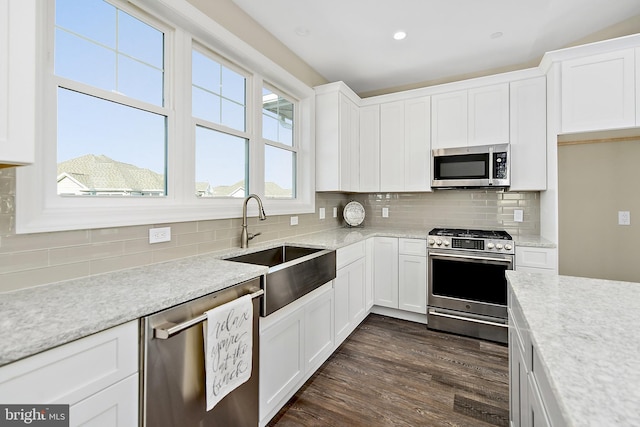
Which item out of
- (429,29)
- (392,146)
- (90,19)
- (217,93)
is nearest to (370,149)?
(392,146)

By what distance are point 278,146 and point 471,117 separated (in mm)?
2084

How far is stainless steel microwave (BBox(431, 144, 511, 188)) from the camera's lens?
293cm

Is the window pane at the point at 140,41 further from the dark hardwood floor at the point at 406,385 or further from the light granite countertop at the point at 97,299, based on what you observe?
the dark hardwood floor at the point at 406,385

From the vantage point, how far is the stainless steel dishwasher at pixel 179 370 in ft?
3.40

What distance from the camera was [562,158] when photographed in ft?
9.33

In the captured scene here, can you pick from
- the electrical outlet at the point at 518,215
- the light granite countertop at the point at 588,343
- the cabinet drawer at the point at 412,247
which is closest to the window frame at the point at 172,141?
the cabinet drawer at the point at 412,247

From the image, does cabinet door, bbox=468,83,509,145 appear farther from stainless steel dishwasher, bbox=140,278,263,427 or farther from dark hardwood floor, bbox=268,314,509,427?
stainless steel dishwasher, bbox=140,278,263,427

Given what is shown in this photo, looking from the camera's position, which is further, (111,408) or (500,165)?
(500,165)

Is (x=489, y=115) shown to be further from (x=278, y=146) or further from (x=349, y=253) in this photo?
(x=278, y=146)

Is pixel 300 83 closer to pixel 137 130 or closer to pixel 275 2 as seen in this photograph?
pixel 275 2

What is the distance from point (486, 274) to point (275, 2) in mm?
2940

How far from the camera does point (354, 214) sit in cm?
376

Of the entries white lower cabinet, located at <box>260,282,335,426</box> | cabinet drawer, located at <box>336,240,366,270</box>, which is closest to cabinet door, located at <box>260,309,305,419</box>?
white lower cabinet, located at <box>260,282,335,426</box>

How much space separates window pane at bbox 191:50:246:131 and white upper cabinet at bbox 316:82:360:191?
1035 mm
